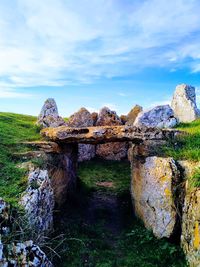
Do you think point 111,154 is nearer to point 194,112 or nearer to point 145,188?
point 194,112

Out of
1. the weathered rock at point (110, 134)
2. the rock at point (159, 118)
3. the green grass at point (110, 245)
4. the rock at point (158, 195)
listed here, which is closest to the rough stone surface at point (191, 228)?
the green grass at point (110, 245)

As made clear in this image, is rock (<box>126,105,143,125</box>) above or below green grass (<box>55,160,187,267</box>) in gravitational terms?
above

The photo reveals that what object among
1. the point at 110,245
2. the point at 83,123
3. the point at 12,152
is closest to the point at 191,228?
the point at 110,245

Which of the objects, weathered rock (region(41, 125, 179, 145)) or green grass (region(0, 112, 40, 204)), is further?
weathered rock (region(41, 125, 179, 145))

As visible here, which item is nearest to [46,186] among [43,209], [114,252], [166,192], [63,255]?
[43,209]

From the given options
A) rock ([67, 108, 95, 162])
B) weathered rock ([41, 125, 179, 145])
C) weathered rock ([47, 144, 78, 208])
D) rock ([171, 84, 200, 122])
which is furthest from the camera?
rock ([67, 108, 95, 162])

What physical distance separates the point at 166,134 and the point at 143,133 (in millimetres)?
909

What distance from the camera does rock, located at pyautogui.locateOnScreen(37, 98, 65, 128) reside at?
18156mm

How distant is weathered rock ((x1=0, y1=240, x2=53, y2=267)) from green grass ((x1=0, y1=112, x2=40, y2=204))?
1.91 metres

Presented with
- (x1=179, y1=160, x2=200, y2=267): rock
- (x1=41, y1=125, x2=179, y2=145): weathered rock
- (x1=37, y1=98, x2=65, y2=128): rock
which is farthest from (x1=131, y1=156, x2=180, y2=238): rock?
(x1=37, y1=98, x2=65, y2=128): rock

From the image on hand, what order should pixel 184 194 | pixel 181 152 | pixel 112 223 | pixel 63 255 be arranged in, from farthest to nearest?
pixel 112 223
pixel 181 152
pixel 184 194
pixel 63 255

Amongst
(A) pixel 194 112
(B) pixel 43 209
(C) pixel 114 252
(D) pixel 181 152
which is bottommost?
(C) pixel 114 252

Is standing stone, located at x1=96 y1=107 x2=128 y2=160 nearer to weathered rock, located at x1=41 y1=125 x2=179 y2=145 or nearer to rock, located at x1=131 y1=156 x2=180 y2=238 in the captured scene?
weathered rock, located at x1=41 y1=125 x2=179 y2=145

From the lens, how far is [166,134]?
42.2ft
